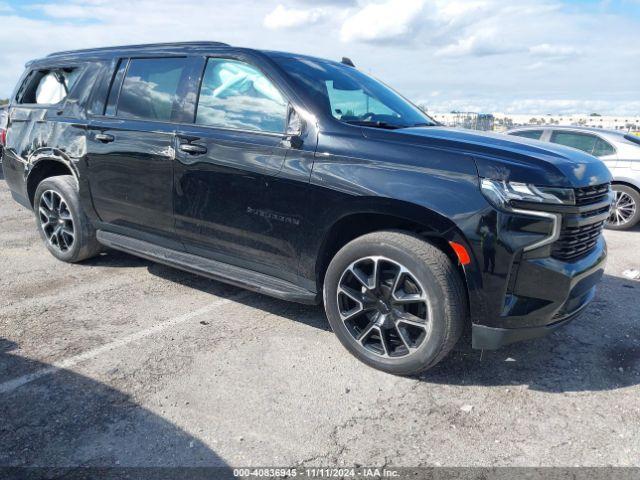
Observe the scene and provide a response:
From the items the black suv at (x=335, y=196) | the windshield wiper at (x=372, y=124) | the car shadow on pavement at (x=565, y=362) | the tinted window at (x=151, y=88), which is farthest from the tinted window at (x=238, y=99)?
the car shadow on pavement at (x=565, y=362)

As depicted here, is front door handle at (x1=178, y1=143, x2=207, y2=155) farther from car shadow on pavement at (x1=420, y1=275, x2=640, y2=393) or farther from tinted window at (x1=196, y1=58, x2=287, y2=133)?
car shadow on pavement at (x1=420, y1=275, x2=640, y2=393)

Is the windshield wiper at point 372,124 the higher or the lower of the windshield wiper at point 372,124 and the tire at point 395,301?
the higher

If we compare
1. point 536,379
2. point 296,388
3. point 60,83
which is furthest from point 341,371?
point 60,83

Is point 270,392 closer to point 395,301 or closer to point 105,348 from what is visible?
point 395,301

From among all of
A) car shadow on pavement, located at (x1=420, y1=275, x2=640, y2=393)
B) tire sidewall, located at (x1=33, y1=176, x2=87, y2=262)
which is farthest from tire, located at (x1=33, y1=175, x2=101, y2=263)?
car shadow on pavement, located at (x1=420, y1=275, x2=640, y2=393)

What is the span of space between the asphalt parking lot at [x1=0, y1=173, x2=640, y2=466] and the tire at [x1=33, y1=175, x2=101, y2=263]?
0.64 m

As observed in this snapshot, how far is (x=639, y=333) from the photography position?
3.89 metres

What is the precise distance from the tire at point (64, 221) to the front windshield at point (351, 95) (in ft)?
8.07

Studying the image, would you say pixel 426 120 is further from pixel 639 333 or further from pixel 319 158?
pixel 639 333

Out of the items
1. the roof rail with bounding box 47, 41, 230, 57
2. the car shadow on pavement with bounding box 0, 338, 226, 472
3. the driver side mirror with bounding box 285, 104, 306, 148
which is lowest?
the car shadow on pavement with bounding box 0, 338, 226, 472

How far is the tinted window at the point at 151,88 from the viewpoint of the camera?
3.96 metres

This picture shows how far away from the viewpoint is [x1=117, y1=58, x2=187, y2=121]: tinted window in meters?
3.96

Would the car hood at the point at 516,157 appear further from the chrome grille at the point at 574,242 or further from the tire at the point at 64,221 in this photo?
the tire at the point at 64,221

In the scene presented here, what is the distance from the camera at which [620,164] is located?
7902 mm
